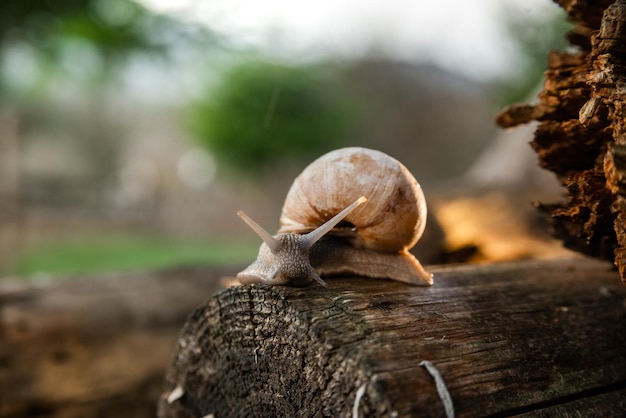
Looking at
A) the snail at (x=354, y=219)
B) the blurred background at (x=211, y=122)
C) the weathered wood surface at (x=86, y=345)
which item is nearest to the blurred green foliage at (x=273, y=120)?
the blurred background at (x=211, y=122)

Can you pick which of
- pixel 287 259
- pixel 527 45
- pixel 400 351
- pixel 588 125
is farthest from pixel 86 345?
pixel 527 45

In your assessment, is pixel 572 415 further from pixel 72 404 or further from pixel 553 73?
pixel 72 404

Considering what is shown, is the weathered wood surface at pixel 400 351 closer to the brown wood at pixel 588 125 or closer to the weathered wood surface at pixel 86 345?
the brown wood at pixel 588 125

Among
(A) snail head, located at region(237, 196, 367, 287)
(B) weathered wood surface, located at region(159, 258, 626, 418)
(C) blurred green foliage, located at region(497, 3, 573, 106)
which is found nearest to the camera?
(B) weathered wood surface, located at region(159, 258, 626, 418)

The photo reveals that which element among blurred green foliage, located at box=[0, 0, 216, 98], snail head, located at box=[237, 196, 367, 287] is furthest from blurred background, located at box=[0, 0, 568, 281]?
snail head, located at box=[237, 196, 367, 287]

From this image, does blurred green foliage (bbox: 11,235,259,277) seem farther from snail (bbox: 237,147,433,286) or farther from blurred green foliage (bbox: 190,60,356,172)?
snail (bbox: 237,147,433,286)

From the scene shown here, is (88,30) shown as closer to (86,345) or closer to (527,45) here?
(527,45)
